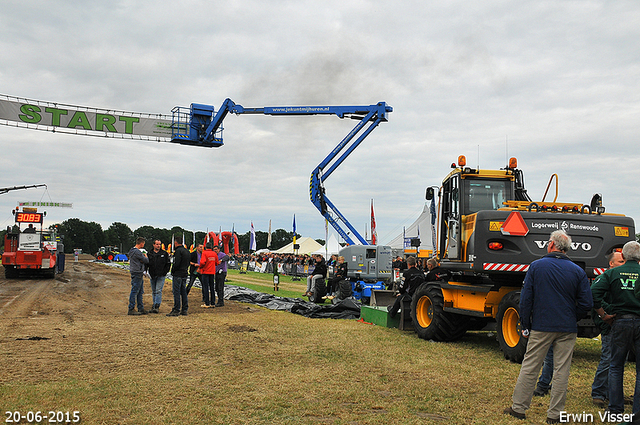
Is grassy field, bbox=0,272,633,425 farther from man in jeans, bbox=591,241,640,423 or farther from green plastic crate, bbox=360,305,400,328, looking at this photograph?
green plastic crate, bbox=360,305,400,328

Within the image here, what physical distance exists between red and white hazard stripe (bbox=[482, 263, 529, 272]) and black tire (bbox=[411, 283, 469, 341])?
1.83 meters

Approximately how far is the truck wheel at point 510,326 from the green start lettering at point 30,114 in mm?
22117

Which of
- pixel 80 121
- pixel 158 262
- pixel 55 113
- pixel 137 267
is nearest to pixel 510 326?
pixel 158 262

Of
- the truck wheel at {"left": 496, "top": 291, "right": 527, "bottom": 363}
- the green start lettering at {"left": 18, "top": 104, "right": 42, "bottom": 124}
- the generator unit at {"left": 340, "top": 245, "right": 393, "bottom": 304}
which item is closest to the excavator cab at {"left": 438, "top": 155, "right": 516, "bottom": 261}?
the truck wheel at {"left": 496, "top": 291, "right": 527, "bottom": 363}

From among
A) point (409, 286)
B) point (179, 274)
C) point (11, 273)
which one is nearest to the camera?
point (409, 286)

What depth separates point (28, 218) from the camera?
87.4 ft

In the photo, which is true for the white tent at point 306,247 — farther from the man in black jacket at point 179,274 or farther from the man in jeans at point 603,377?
the man in jeans at point 603,377

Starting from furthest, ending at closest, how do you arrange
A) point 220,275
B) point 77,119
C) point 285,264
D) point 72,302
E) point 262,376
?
point 285,264, point 77,119, point 72,302, point 220,275, point 262,376

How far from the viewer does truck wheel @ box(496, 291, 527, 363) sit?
770 cm

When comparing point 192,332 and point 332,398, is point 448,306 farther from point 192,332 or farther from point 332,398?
point 192,332

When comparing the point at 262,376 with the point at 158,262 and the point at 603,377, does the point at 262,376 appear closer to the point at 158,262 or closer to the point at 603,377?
the point at 603,377

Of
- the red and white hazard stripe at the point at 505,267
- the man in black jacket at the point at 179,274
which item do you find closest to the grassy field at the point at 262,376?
the red and white hazard stripe at the point at 505,267

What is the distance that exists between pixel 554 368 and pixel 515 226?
10.9 feet

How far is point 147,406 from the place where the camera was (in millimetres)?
5129
